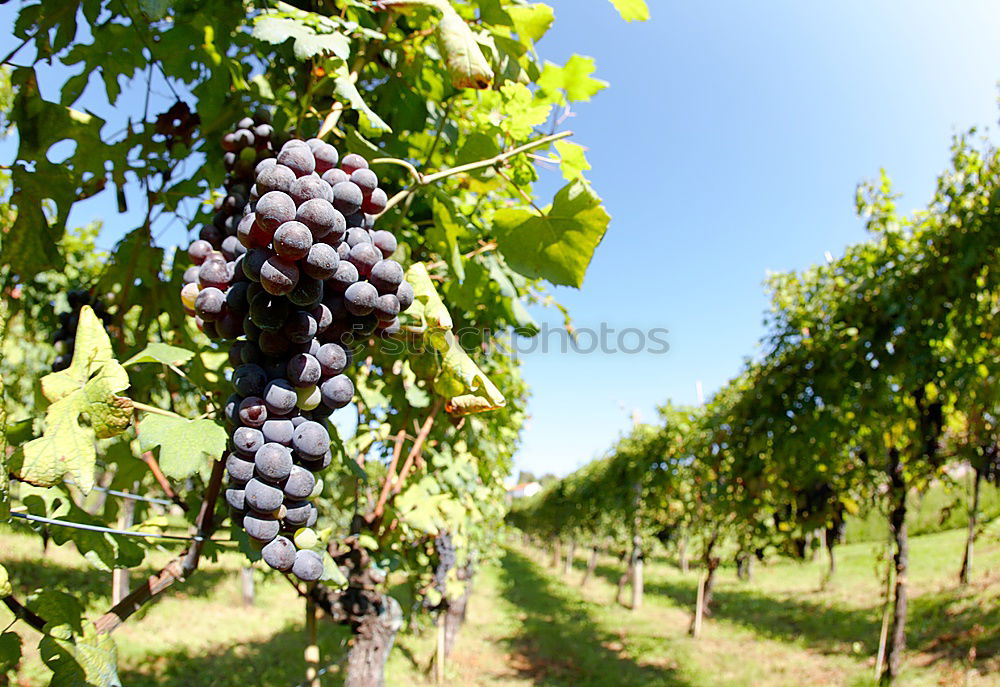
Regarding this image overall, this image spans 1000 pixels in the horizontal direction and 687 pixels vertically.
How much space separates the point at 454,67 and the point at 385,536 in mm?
1693

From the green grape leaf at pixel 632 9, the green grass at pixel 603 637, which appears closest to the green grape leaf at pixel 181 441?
the green grape leaf at pixel 632 9

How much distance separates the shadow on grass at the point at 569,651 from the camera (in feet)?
27.0

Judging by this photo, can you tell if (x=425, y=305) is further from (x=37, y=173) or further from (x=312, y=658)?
(x=312, y=658)

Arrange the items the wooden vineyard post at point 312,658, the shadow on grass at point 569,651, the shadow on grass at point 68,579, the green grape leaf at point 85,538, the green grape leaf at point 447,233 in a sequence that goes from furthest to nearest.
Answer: the shadow on grass at point 569,651
the shadow on grass at point 68,579
the wooden vineyard post at point 312,658
the green grape leaf at point 447,233
the green grape leaf at point 85,538

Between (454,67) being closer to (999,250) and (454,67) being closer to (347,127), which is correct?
(347,127)

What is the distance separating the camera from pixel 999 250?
3.88 m

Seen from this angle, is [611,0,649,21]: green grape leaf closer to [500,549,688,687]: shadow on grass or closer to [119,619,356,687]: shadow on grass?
[119,619,356,687]: shadow on grass

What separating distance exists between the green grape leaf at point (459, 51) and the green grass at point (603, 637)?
16.2 feet

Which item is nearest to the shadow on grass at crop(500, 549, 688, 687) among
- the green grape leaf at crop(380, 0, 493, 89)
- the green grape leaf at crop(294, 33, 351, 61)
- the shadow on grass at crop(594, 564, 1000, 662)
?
the shadow on grass at crop(594, 564, 1000, 662)

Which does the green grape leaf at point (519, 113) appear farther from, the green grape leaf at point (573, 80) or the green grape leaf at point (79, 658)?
the green grape leaf at point (79, 658)

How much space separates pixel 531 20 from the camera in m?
1.41

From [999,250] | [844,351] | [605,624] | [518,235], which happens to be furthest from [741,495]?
[605,624]

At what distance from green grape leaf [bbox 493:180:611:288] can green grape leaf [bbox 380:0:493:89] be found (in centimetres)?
29

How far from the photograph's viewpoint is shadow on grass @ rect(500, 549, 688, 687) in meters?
8.23
